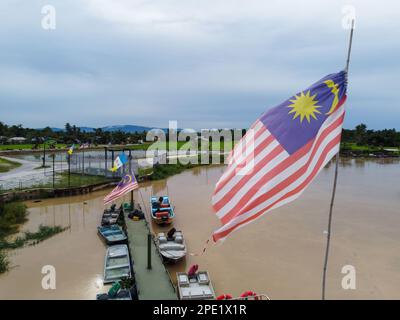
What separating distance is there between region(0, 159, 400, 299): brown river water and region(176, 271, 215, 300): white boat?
107cm

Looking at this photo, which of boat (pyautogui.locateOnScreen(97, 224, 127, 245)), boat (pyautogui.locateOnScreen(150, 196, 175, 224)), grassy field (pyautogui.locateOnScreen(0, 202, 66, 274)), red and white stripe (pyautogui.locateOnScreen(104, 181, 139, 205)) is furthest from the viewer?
boat (pyautogui.locateOnScreen(150, 196, 175, 224))

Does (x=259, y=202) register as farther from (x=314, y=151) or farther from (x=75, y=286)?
(x=75, y=286)

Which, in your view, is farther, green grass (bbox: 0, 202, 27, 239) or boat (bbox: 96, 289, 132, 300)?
green grass (bbox: 0, 202, 27, 239)

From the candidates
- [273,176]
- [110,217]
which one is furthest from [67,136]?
[273,176]

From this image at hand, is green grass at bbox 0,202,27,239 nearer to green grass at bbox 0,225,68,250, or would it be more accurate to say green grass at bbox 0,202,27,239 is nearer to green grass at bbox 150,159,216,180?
green grass at bbox 0,225,68,250

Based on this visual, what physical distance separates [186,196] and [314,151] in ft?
77.0

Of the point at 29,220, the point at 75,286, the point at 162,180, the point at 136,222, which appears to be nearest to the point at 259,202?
the point at 75,286

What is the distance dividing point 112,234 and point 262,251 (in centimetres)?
811

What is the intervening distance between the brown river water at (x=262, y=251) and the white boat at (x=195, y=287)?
1.07m

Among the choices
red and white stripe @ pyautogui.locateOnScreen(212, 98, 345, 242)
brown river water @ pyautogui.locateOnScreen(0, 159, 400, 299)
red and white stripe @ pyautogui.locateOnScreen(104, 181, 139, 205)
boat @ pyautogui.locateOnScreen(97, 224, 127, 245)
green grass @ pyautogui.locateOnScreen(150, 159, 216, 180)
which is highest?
red and white stripe @ pyautogui.locateOnScreen(212, 98, 345, 242)

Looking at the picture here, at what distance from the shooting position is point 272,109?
5543 millimetres

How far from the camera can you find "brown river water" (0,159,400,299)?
11763 mm

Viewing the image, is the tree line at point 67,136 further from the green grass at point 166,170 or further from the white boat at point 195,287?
the white boat at point 195,287

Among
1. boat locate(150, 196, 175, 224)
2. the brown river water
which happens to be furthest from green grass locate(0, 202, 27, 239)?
boat locate(150, 196, 175, 224)
